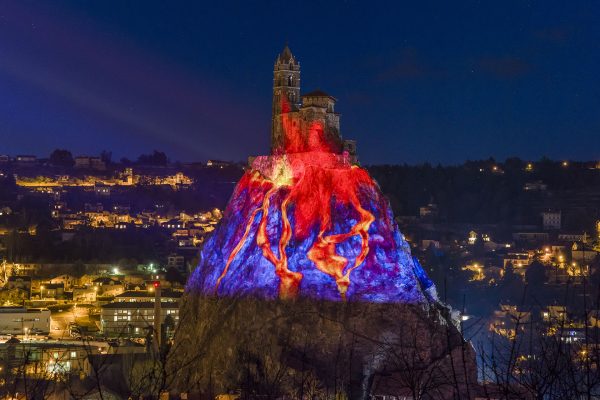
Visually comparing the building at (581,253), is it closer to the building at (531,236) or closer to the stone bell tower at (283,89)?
the building at (531,236)

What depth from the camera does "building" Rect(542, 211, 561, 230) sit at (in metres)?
102

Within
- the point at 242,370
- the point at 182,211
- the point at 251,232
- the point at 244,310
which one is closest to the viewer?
the point at 242,370

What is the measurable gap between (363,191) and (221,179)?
91.6 m

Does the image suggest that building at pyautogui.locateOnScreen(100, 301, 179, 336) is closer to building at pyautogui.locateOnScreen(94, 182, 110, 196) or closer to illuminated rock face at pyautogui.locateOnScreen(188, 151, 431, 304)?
illuminated rock face at pyautogui.locateOnScreen(188, 151, 431, 304)

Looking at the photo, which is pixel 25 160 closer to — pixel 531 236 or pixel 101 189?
pixel 101 189

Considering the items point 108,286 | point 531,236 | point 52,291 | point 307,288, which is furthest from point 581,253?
point 307,288

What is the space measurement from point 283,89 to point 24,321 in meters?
19.8

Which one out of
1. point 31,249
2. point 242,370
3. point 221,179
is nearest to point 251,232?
point 242,370

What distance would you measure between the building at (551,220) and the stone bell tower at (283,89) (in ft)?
166

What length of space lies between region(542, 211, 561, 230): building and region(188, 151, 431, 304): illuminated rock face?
52.0 meters

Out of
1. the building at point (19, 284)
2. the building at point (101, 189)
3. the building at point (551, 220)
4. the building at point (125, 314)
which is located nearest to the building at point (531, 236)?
the building at point (551, 220)

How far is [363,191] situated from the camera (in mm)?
53500

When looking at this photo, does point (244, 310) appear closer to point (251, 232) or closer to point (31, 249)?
point (251, 232)

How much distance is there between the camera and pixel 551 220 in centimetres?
10338
